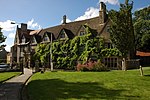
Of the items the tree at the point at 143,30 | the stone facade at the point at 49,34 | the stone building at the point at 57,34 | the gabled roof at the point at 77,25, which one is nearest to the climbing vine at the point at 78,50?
the stone building at the point at 57,34

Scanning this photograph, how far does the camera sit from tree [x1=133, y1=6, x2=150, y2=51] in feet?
188

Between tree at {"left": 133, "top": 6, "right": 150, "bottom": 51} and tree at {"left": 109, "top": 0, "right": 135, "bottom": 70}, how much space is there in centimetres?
2913

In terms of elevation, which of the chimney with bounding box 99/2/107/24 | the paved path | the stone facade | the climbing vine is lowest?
the paved path

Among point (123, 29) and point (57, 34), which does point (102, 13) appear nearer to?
point (57, 34)

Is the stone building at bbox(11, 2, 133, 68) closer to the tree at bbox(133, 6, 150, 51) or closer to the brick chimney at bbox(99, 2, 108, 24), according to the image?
the brick chimney at bbox(99, 2, 108, 24)

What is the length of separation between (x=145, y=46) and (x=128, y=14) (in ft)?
106

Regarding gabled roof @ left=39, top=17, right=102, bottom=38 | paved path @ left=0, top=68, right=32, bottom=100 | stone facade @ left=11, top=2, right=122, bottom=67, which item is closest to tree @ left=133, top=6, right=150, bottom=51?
gabled roof @ left=39, top=17, right=102, bottom=38

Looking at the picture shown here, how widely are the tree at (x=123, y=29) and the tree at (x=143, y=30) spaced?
95.6ft

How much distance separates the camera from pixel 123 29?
29.1m

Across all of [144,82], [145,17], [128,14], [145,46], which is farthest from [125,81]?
[145,17]

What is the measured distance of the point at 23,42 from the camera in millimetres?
67938

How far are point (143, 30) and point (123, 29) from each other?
33908 millimetres

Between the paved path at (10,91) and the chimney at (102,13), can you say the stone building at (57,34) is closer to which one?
the chimney at (102,13)

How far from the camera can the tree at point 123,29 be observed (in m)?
28.8
